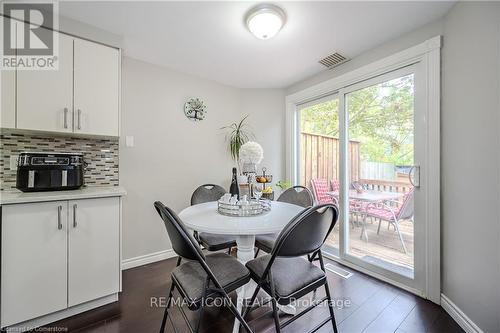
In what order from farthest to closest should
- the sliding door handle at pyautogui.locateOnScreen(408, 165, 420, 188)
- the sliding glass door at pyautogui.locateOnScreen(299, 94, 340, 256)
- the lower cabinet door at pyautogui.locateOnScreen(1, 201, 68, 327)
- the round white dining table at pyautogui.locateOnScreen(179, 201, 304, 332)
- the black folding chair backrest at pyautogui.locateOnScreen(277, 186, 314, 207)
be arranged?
the sliding glass door at pyautogui.locateOnScreen(299, 94, 340, 256), the black folding chair backrest at pyautogui.locateOnScreen(277, 186, 314, 207), the sliding door handle at pyautogui.locateOnScreen(408, 165, 420, 188), the lower cabinet door at pyautogui.locateOnScreen(1, 201, 68, 327), the round white dining table at pyautogui.locateOnScreen(179, 201, 304, 332)

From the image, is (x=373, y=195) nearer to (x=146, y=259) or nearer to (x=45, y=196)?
(x=146, y=259)

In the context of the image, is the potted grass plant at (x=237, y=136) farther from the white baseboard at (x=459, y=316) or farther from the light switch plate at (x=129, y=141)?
the white baseboard at (x=459, y=316)

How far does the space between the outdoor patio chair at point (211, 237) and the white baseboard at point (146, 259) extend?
844mm

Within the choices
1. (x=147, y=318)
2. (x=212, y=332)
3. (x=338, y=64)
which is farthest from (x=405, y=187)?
(x=147, y=318)

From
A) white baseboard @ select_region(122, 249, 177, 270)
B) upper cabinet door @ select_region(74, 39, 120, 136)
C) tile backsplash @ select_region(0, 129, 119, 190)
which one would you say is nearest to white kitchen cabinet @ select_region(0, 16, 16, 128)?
tile backsplash @ select_region(0, 129, 119, 190)

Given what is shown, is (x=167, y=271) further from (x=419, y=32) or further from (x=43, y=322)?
(x=419, y=32)

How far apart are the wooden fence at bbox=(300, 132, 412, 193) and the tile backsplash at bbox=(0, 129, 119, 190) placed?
240cm

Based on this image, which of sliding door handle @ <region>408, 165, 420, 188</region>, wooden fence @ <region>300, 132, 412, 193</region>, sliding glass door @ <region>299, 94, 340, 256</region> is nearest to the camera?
sliding door handle @ <region>408, 165, 420, 188</region>

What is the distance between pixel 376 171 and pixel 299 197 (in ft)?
2.88

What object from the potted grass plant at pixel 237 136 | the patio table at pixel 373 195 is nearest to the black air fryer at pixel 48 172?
the potted grass plant at pixel 237 136

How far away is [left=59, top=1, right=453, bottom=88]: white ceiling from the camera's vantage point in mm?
1632

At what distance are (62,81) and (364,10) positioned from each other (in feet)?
8.09

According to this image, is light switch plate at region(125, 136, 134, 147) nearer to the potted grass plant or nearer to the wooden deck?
the potted grass plant

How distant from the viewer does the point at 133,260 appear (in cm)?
240
